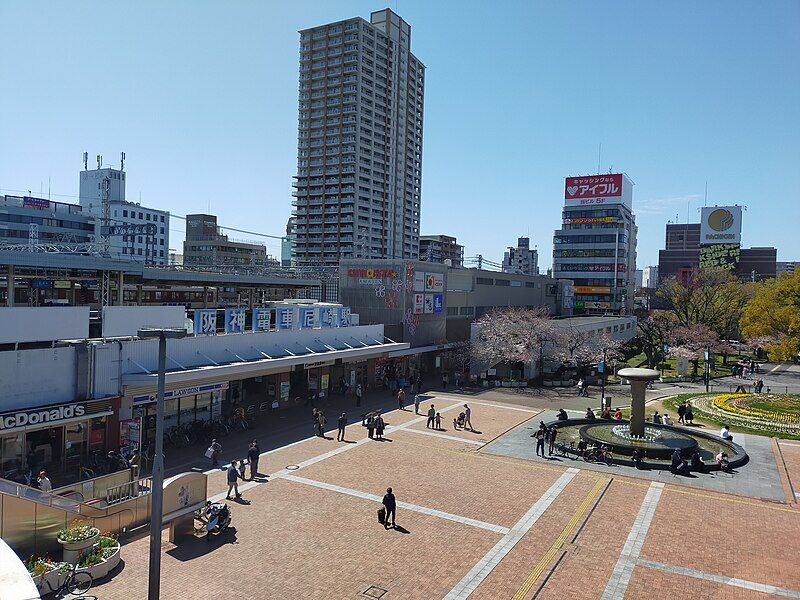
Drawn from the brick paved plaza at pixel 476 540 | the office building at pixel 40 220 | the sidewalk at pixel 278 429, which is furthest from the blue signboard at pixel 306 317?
the office building at pixel 40 220

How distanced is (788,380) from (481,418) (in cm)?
3579

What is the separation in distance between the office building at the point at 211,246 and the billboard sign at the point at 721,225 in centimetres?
9495

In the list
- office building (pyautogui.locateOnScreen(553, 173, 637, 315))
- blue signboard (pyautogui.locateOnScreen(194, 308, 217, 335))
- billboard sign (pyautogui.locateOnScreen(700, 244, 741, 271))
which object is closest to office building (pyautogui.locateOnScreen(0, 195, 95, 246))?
blue signboard (pyautogui.locateOnScreen(194, 308, 217, 335))

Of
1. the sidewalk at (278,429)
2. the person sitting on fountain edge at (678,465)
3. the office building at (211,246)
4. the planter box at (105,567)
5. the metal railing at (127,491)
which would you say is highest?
the office building at (211,246)

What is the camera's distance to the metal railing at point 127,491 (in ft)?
59.0

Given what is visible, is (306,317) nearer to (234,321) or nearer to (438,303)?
(234,321)

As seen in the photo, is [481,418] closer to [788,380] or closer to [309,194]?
[788,380]

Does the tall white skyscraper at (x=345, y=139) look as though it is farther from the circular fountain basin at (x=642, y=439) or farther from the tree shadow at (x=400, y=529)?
the tree shadow at (x=400, y=529)

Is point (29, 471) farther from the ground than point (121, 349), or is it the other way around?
point (121, 349)

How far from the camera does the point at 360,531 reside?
1831cm

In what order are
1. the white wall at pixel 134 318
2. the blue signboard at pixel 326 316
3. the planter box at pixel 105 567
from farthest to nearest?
the blue signboard at pixel 326 316, the white wall at pixel 134 318, the planter box at pixel 105 567

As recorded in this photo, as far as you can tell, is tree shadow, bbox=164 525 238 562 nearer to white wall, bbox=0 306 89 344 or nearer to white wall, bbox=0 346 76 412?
white wall, bbox=0 346 76 412

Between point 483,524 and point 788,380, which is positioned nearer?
point 483,524

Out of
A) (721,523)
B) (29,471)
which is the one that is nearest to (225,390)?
(29,471)
